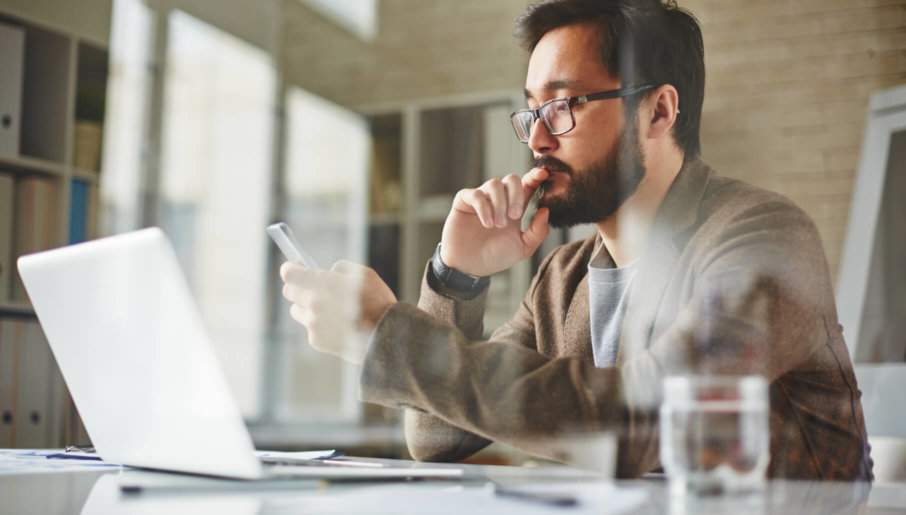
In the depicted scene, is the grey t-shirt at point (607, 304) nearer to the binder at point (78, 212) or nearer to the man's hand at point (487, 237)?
the man's hand at point (487, 237)

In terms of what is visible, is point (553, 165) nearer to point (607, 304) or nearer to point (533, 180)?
point (533, 180)

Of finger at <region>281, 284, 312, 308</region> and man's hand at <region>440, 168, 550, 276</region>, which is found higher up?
man's hand at <region>440, 168, 550, 276</region>

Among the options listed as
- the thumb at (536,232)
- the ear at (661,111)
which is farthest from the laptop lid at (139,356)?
the ear at (661,111)

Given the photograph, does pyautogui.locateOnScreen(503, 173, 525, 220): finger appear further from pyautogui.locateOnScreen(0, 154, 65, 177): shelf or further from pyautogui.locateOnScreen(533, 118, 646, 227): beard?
pyautogui.locateOnScreen(0, 154, 65, 177): shelf

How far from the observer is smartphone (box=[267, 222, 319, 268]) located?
2.63ft

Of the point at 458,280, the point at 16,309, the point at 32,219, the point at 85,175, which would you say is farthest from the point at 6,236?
the point at 458,280

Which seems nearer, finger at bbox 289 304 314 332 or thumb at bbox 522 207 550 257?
finger at bbox 289 304 314 332

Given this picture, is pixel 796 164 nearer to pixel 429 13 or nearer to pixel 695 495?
pixel 695 495

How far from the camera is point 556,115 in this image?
4.10 ft

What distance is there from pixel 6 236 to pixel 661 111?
1608mm

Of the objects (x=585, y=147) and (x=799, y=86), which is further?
(x=799, y=86)

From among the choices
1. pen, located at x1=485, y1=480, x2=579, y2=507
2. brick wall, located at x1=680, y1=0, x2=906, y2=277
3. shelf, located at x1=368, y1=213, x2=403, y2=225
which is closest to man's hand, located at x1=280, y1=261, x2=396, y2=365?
pen, located at x1=485, y1=480, x2=579, y2=507

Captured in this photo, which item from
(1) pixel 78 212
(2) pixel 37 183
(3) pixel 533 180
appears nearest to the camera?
(3) pixel 533 180

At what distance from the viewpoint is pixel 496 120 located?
7.82 feet
